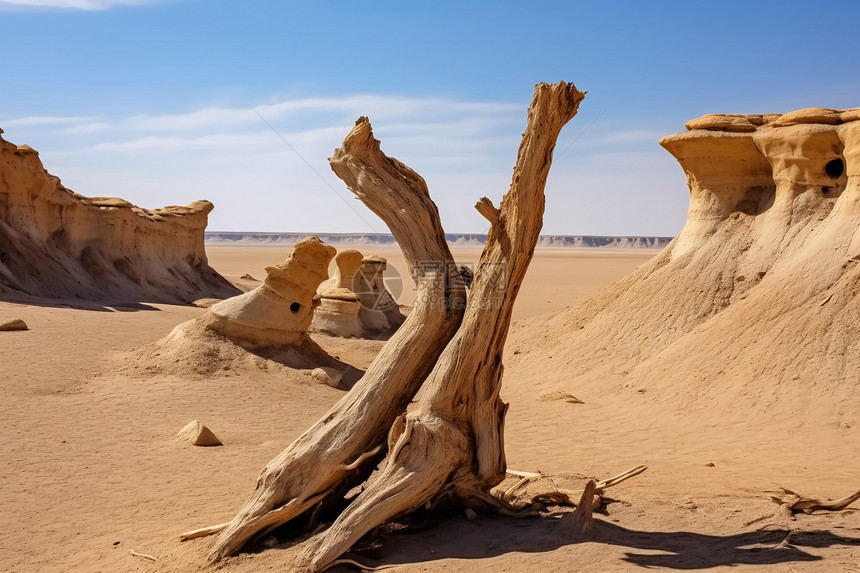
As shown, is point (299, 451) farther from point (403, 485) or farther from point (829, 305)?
point (829, 305)

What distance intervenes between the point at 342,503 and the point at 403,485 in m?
0.76

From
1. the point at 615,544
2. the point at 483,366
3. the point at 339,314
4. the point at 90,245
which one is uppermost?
the point at 90,245

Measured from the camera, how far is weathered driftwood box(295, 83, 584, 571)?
523 cm

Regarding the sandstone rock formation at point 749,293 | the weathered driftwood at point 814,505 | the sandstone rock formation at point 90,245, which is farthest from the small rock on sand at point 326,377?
the sandstone rock formation at point 90,245

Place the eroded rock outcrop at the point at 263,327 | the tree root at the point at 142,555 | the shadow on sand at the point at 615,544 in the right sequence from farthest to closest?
the eroded rock outcrop at the point at 263,327 → the tree root at the point at 142,555 → the shadow on sand at the point at 615,544

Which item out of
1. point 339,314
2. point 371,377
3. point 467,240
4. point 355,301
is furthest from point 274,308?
point 467,240

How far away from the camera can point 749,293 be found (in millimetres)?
11078

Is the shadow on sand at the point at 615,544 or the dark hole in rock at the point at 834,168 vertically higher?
the dark hole in rock at the point at 834,168

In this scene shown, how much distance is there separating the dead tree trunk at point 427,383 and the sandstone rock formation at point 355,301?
10.8 meters

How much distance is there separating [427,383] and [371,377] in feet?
1.47

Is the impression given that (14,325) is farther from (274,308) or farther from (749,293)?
(749,293)

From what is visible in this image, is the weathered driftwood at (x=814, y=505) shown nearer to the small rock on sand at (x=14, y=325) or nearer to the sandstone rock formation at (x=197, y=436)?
the sandstone rock formation at (x=197, y=436)

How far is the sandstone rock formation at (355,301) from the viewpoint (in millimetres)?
17297

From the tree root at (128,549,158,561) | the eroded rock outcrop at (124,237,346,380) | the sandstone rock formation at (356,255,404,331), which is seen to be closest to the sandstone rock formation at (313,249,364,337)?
the sandstone rock formation at (356,255,404,331)
